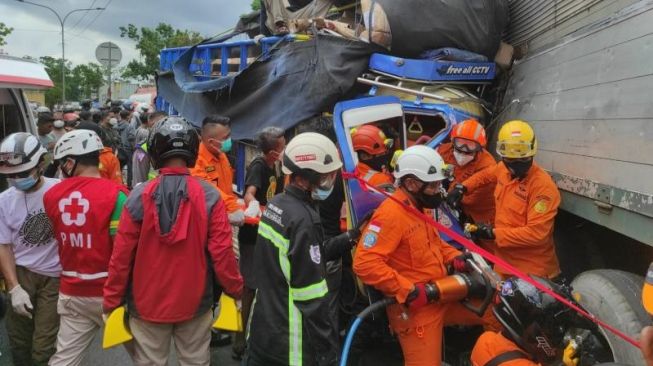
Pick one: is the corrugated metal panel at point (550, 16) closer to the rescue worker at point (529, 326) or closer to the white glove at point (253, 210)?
the rescue worker at point (529, 326)

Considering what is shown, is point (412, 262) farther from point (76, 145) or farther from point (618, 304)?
point (76, 145)

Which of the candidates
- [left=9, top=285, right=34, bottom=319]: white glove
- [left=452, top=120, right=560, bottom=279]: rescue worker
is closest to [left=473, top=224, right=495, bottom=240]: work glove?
[left=452, top=120, right=560, bottom=279]: rescue worker

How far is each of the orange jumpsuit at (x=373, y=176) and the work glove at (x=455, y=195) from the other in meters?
0.66

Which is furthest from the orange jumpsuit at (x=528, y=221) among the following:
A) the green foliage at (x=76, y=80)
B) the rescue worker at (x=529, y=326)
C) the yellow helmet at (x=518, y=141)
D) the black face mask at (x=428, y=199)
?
the green foliage at (x=76, y=80)

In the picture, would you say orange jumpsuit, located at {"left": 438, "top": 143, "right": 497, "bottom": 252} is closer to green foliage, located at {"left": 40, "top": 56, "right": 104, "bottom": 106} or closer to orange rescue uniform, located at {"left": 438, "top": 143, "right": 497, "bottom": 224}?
orange rescue uniform, located at {"left": 438, "top": 143, "right": 497, "bottom": 224}

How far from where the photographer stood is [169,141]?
2.62m

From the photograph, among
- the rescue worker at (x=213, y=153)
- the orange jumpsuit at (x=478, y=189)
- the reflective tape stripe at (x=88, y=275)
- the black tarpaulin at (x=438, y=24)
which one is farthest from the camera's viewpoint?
the black tarpaulin at (x=438, y=24)

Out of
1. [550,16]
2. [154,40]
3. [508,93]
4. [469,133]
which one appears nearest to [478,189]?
[469,133]

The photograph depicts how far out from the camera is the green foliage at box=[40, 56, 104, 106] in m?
47.8

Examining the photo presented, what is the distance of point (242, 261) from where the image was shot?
14.0 feet

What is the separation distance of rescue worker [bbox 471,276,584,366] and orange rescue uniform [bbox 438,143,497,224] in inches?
88.6

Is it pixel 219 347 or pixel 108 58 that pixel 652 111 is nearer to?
pixel 219 347

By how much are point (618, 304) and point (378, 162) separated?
203 cm

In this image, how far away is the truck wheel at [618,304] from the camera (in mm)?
2441
